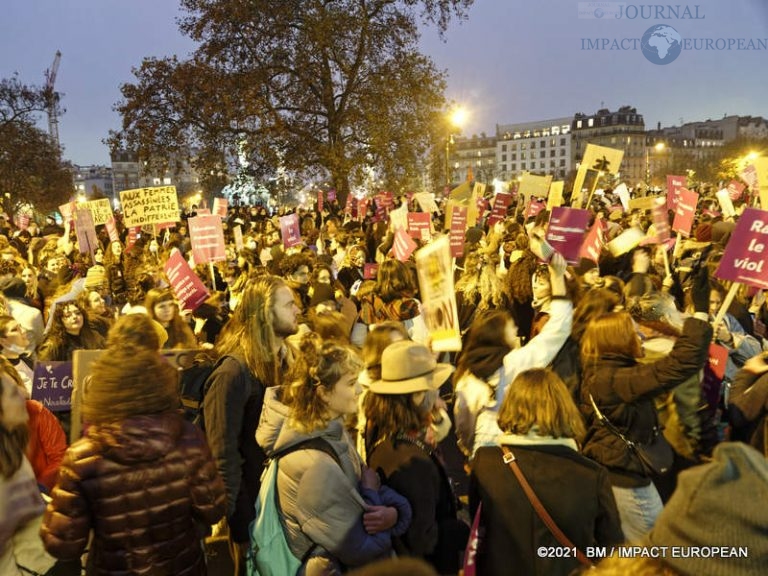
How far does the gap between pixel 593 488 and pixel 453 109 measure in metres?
24.2

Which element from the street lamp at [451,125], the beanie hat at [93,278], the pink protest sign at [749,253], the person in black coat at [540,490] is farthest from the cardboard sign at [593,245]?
the street lamp at [451,125]

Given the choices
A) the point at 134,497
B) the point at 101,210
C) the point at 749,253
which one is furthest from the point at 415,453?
the point at 101,210

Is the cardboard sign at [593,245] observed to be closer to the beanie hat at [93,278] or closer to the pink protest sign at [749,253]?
the pink protest sign at [749,253]

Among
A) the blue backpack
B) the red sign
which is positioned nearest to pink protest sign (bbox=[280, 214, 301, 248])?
the red sign

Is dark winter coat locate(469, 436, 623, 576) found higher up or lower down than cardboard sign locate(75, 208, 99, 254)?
lower down

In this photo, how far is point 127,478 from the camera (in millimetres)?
2385

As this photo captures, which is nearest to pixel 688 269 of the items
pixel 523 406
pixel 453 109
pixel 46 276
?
pixel 523 406

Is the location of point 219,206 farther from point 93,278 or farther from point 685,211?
point 685,211

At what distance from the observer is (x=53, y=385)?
14.2 ft

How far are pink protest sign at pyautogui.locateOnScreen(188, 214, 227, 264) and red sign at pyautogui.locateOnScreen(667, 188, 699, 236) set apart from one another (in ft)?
21.8

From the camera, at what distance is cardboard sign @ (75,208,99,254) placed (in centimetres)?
1045

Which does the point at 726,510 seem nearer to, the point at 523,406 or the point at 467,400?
the point at 523,406

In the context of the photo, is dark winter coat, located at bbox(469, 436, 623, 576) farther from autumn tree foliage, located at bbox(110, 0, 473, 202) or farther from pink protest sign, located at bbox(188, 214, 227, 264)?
autumn tree foliage, located at bbox(110, 0, 473, 202)

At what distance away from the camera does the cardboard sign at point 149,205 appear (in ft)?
32.5
